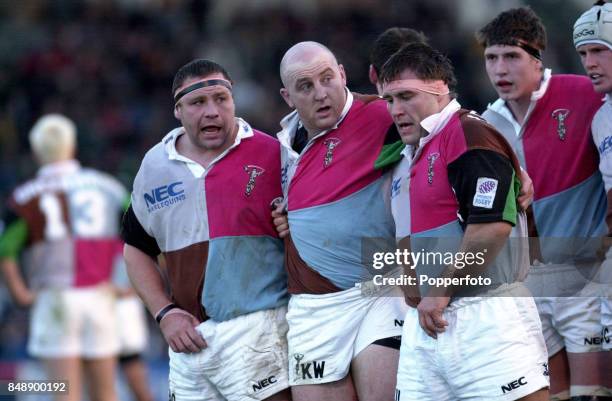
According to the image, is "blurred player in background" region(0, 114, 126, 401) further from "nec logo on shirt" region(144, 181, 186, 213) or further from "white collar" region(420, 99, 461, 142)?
"white collar" region(420, 99, 461, 142)

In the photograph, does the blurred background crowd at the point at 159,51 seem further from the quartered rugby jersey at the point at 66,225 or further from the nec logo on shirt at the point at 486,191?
the nec logo on shirt at the point at 486,191

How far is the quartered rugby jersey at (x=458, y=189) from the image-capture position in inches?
193

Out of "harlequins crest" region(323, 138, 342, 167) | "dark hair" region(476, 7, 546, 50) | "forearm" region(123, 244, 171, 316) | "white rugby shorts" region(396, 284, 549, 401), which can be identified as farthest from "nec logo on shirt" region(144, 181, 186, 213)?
"dark hair" region(476, 7, 546, 50)

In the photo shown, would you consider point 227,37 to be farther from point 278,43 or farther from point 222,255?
point 222,255

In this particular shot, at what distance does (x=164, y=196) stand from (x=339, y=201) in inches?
37.5

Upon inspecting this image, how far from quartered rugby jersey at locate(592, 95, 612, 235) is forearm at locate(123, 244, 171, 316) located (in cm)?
230

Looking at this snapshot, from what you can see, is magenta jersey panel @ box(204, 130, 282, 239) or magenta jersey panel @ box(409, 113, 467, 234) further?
magenta jersey panel @ box(204, 130, 282, 239)

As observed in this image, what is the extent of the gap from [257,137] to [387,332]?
126 centimetres

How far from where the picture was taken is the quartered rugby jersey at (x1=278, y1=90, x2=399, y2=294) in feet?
18.2

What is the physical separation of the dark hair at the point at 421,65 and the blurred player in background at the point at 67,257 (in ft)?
14.6

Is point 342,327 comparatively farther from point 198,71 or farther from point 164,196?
point 198,71

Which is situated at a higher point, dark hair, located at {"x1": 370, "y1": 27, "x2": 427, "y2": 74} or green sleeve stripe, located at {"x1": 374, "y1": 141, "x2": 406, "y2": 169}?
dark hair, located at {"x1": 370, "y1": 27, "x2": 427, "y2": 74}

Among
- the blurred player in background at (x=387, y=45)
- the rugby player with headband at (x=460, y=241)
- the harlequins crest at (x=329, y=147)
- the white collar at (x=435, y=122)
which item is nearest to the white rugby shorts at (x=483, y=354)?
the rugby player with headband at (x=460, y=241)

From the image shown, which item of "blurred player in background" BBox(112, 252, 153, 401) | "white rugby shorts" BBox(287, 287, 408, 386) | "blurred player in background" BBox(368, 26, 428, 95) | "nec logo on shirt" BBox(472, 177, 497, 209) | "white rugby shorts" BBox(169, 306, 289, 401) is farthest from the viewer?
"blurred player in background" BBox(112, 252, 153, 401)
